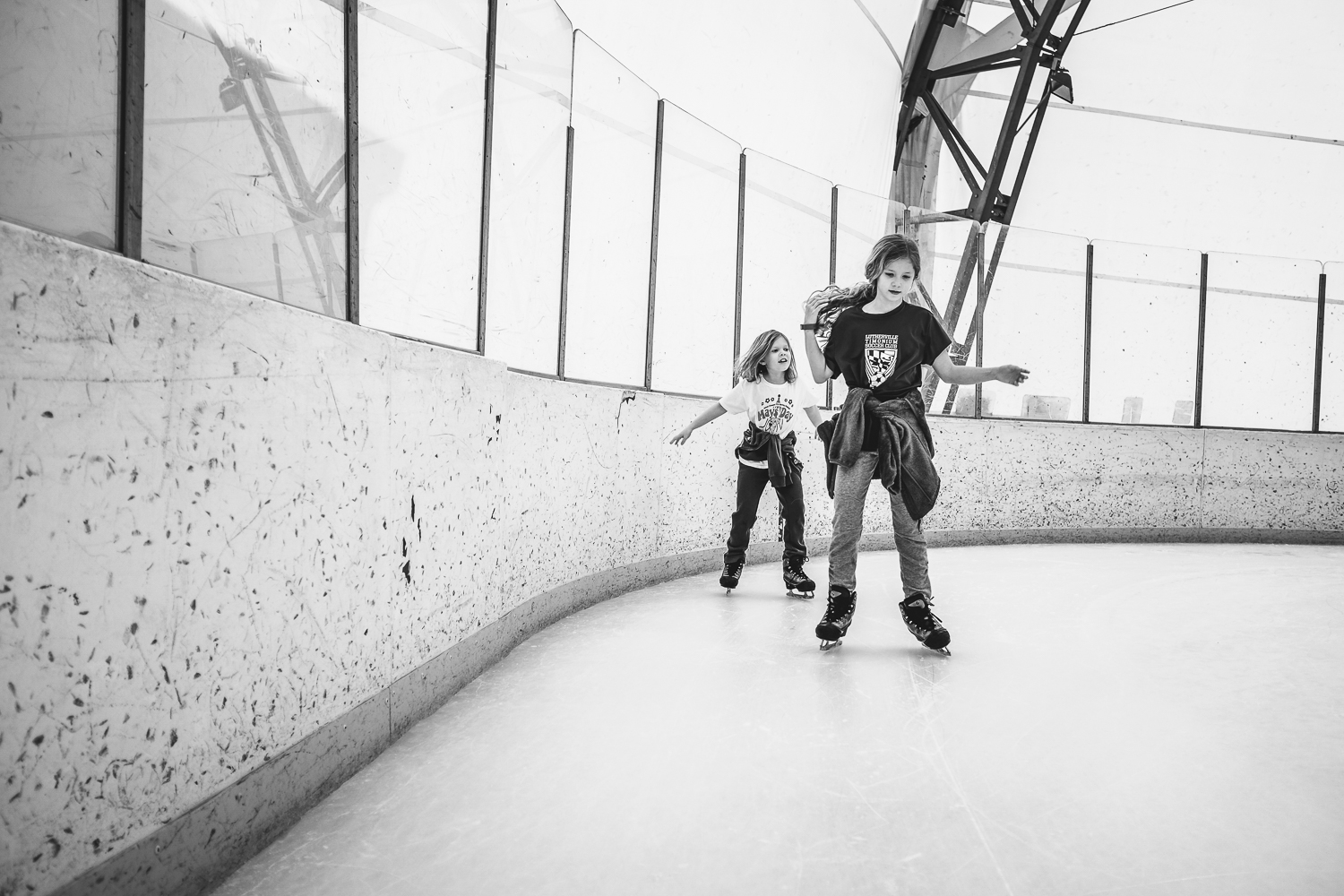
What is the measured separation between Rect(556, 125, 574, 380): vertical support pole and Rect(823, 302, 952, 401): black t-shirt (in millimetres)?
1147

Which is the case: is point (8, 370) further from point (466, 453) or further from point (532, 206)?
point (532, 206)

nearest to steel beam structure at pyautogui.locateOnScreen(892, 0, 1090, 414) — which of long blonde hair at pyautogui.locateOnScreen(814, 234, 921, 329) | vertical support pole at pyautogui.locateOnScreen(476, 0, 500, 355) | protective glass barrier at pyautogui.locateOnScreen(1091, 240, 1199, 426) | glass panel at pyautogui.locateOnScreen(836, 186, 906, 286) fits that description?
protective glass barrier at pyautogui.locateOnScreen(1091, 240, 1199, 426)

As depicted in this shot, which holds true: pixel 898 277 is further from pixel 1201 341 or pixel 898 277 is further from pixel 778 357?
pixel 1201 341

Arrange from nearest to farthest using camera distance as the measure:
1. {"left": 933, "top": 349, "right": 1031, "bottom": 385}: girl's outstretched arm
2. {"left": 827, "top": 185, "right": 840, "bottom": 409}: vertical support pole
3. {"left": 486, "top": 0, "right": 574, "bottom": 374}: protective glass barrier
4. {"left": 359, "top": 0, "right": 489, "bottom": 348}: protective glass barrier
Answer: {"left": 359, "top": 0, "right": 489, "bottom": 348}: protective glass barrier
{"left": 933, "top": 349, "right": 1031, "bottom": 385}: girl's outstretched arm
{"left": 486, "top": 0, "right": 574, "bottom": 374}: protective glass barrier
{"left": 827, "top": 185, "right": 840, "bottom": 409}: vertical support pole

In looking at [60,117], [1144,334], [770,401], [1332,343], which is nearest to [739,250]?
[770,401]

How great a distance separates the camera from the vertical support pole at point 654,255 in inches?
148

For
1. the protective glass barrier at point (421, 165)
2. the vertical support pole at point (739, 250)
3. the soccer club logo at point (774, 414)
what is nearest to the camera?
the protective glass barrier at point (421, 165)

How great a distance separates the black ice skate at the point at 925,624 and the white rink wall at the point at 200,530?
4.65ft

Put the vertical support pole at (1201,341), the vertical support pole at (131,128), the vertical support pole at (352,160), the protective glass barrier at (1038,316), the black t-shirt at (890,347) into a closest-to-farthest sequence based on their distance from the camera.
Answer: the vertical support pole at (131,128) → the vertical support pole at (352,160) → the black t-shirt at (890,347) → the protective glass barrier at (1038,316) → the vertical support pole at (1201,341)

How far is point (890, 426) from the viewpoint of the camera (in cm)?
266

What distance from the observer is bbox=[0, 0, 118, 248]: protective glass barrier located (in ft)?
3.07

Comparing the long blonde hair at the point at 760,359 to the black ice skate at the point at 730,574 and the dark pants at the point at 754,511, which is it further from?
the black ice skate at the point at 730,574

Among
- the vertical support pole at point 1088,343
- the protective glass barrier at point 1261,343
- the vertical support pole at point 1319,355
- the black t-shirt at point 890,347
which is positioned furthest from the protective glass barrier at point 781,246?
the vertical support pole at point 1319,355

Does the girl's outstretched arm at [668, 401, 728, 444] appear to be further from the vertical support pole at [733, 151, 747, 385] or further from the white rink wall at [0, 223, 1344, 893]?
the white rink wall at [0, 223, 1344, 893]
